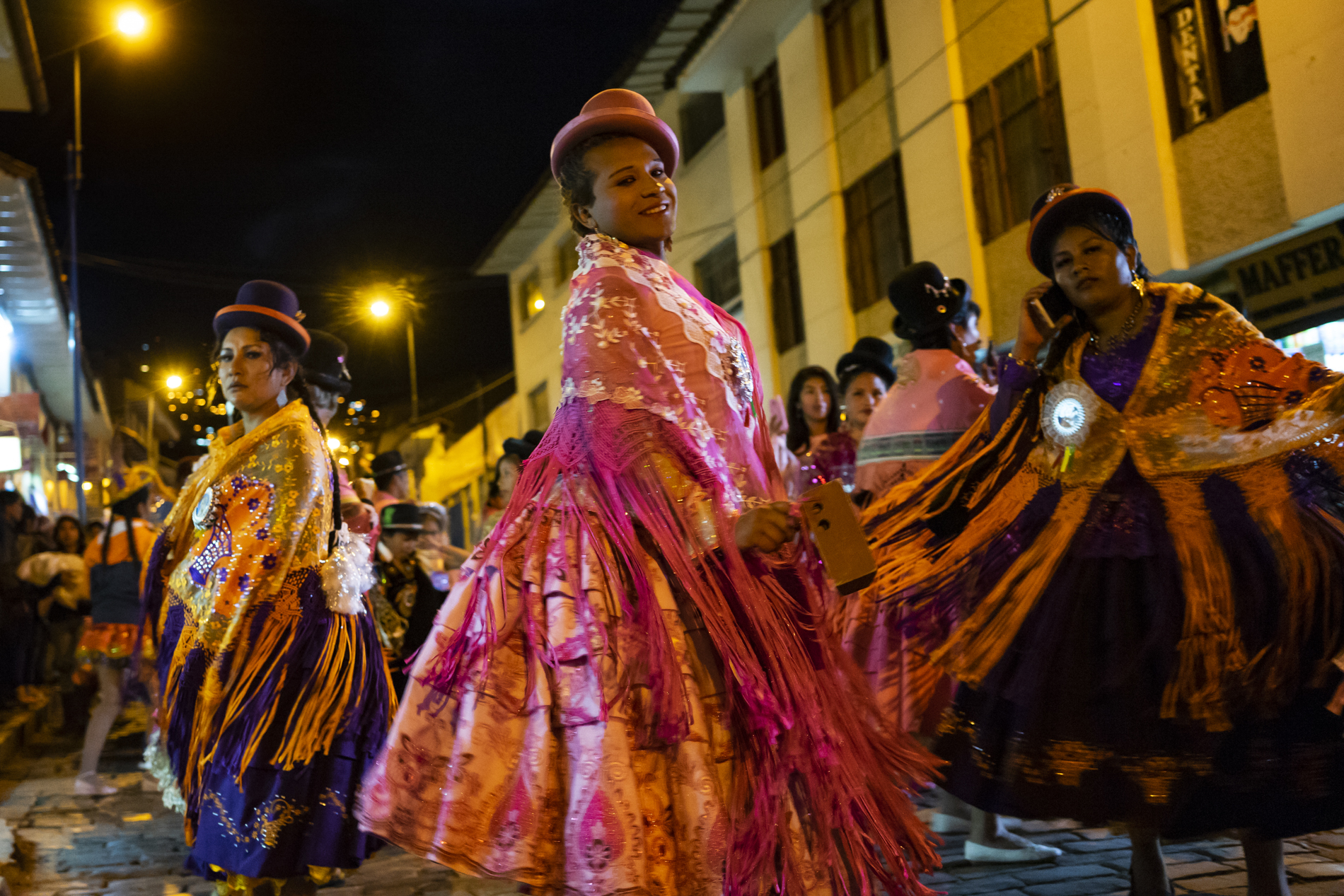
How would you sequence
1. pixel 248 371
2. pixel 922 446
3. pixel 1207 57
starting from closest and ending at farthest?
pixel 248 371, pixel 922 446, pixel 1207 57

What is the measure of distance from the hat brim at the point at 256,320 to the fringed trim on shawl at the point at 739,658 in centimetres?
205

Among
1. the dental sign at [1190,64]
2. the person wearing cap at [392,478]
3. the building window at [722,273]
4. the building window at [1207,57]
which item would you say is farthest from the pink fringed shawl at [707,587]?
the building window at [722,273]

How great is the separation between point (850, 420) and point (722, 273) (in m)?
15.0

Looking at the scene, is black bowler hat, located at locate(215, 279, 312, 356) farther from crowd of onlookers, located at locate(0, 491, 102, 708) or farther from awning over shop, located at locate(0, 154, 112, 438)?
awning over shop, located at locate(0, 154, 112, 438)

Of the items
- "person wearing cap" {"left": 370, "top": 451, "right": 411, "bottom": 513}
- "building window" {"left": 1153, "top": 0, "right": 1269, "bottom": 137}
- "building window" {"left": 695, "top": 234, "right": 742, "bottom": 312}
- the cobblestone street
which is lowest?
the cobblestone street

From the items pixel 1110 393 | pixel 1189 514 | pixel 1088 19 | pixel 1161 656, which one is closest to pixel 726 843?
pixel 1161 656

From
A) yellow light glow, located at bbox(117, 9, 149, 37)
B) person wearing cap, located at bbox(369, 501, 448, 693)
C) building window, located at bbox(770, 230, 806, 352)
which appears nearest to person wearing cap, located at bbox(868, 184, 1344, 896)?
person wearing cap, located at bbox(369, 501, 448, 693)

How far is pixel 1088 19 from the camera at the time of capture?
11.5m

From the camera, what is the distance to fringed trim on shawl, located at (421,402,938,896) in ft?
7.21

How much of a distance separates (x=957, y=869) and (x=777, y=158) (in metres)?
15.8

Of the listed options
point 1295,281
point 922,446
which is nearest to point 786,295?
point 1295,281

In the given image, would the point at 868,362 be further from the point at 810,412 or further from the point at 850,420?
the point at 810,412

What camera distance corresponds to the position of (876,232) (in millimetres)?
15891

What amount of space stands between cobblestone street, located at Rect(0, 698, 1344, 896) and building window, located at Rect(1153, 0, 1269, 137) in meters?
7.82
